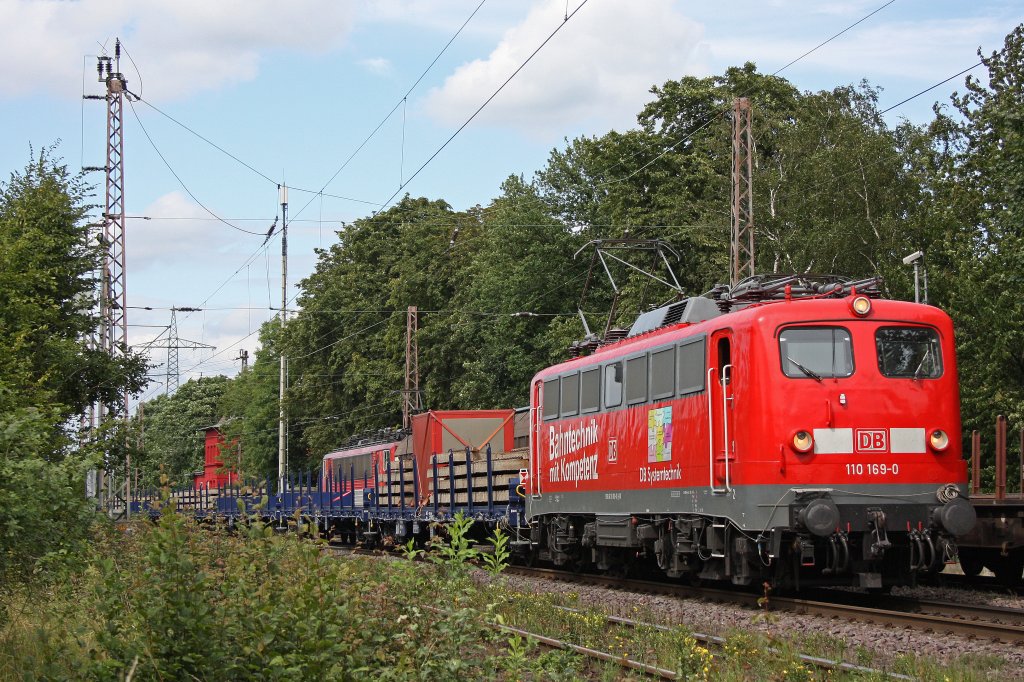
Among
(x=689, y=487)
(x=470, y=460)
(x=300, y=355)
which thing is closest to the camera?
(x=689, y=487)

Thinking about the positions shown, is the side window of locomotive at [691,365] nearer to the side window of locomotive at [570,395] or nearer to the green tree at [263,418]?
the side window of locomotive at [570,395]

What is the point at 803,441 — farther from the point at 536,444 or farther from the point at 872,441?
the point at 536,444

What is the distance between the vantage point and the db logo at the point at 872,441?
13805 millimetres

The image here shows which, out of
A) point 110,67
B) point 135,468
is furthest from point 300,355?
point 135,468

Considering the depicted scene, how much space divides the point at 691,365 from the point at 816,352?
173 centimetres

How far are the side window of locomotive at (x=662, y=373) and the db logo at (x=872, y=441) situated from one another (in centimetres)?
277

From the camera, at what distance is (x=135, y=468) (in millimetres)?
30078

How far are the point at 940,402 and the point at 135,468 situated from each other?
2112 centimetres

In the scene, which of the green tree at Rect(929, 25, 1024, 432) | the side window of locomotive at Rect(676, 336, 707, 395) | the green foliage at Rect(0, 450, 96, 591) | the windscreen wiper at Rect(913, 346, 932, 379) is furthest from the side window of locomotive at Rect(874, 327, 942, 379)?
the green tree at Rect(929, 25, 1024, 432)

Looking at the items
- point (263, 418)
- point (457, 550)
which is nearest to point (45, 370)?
point (457, 550)

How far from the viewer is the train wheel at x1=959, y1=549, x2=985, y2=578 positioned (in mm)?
17672

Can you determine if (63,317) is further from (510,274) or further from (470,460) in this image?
(510,274)

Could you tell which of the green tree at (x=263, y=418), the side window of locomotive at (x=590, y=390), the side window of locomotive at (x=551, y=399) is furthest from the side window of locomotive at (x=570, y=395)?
the green tree at (x=263, y=418)

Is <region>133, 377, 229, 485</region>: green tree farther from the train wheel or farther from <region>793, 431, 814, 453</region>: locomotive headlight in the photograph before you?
<region>793, 431, 814, 453</region>: locomotive headlight
